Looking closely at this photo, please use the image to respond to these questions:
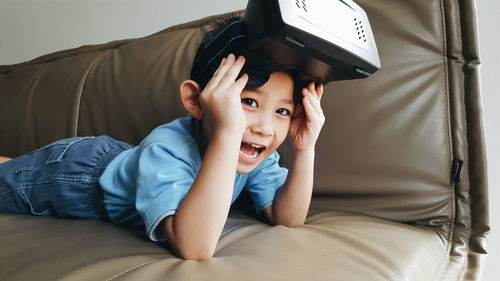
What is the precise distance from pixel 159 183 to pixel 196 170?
0.09m

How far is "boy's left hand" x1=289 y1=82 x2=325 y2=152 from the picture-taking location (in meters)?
0.60

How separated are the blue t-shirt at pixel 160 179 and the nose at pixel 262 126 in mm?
121

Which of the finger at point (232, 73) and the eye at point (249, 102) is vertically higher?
the finger at point (232, 73)

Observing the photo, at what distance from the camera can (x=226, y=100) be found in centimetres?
50

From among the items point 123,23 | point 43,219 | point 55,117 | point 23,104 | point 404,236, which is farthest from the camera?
point 123,23

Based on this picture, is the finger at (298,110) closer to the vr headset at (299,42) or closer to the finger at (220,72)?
the vr headset at (299,42)

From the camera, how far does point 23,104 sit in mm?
1389

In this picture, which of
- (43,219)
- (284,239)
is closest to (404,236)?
(284,239)

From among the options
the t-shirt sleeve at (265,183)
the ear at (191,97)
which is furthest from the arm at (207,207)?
the t-shirt sleeve at (265,183)

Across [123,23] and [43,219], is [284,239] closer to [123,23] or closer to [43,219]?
[43,219]

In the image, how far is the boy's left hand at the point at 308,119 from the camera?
60 centimetres

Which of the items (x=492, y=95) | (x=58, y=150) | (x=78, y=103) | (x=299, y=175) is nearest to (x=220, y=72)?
(x=299, y=175)

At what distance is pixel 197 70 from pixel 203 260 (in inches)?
11.6

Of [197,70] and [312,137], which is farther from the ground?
[197,70]
